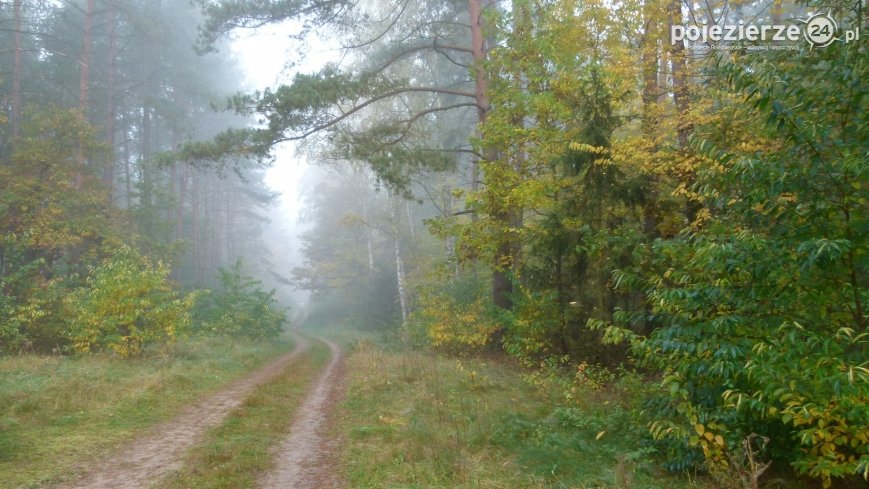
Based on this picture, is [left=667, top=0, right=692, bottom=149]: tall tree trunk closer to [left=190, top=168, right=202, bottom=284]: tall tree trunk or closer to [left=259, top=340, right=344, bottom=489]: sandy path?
[left=259, top=340, right=344, bottom=489]: sandy path

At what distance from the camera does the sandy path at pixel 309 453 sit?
6113 millimetres

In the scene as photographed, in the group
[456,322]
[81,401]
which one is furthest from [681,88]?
[81,401]

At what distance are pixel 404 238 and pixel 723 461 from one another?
2868 cm

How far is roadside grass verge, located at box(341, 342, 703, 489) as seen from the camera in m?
5.79

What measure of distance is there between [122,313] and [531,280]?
10861 mm

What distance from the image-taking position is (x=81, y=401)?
8906 millimetres

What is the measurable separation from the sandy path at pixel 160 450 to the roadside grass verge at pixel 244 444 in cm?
20

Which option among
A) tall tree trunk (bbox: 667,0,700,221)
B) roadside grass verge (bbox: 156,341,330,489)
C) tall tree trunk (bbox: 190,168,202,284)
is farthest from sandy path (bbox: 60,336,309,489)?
tall tree trunk (bbox: 190,168,202,284)

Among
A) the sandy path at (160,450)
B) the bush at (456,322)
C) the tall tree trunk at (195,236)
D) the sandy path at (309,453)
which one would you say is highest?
the tall tree trunk at (195,236)

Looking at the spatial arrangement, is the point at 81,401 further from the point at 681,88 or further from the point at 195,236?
the point at 195,236

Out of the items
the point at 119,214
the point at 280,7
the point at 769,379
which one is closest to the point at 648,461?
the point at 769,379

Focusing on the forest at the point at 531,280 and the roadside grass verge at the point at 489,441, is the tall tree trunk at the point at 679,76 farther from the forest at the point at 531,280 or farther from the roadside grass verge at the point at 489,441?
the roadside grass verge at the point at 489,441

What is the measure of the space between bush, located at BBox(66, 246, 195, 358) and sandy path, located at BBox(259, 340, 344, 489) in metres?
5.82

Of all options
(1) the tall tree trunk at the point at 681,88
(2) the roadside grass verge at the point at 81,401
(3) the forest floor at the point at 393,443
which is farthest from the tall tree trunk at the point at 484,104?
(2) the roadside grass verge at the point at 81,401
